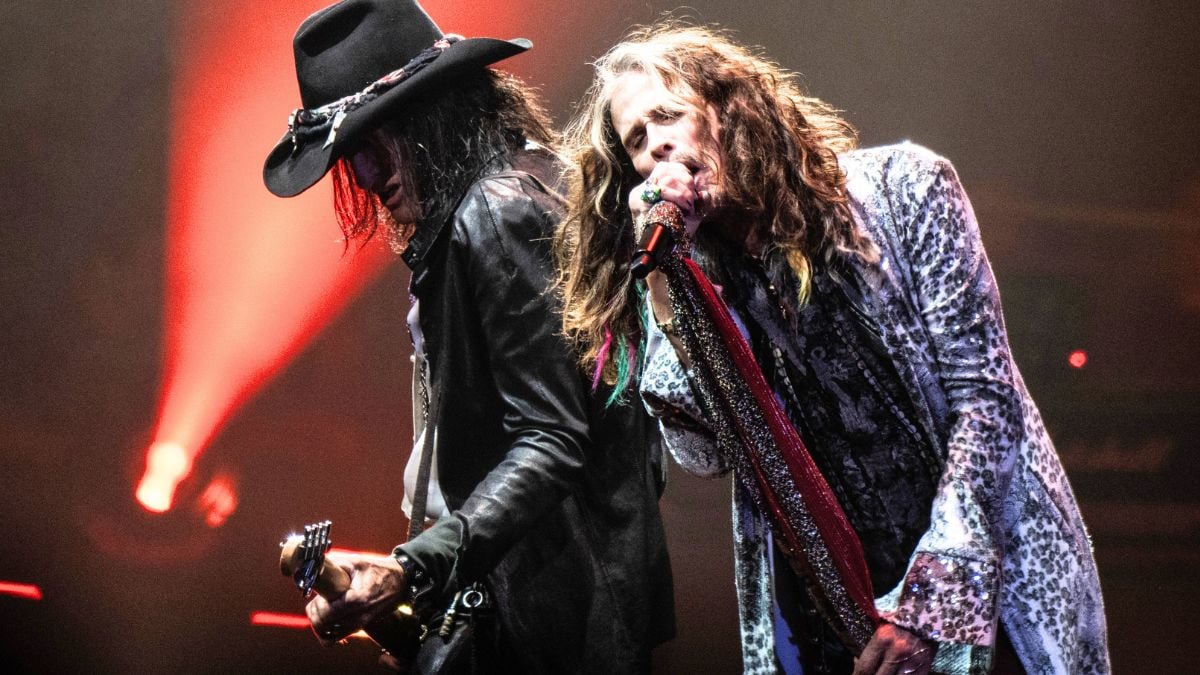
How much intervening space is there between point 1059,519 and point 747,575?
0.45 m

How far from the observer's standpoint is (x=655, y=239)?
1331 mm

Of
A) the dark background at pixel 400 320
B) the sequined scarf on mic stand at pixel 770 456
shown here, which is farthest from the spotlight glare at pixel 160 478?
the sequined scarf on mic stand at pixel 770 456

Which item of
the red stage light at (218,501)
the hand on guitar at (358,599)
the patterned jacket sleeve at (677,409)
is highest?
the red stage light at (218,501)

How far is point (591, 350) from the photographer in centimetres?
179

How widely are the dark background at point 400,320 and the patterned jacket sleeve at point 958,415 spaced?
5.45 ft

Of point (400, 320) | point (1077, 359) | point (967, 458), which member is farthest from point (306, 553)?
point (1077, 359)

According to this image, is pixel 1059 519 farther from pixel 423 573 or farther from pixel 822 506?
pixel 423 573

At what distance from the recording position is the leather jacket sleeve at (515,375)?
1.79 m

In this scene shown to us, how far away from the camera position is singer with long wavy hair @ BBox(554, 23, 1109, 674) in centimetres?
134

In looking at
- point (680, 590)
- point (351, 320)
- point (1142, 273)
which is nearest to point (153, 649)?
point (351, 320)

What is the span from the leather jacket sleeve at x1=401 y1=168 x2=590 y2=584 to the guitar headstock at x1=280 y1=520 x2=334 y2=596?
0.25 m

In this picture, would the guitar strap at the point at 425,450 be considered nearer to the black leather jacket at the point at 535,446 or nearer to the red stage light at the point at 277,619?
the black leather jacket at the point at 535,446

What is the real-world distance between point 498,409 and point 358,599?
488 mm

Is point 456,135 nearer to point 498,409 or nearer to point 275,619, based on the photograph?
point 498,409
